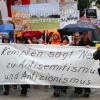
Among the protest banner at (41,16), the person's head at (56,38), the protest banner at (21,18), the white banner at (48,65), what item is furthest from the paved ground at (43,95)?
the protest banner at (21,18)

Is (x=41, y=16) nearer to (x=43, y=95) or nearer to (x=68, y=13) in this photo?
(x=68, y=13)

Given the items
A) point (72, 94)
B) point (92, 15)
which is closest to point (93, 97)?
point (72, 94)

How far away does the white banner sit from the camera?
37.1 feet

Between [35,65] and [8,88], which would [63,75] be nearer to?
[35,65]

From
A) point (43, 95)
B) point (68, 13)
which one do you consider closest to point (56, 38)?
point (43, 95)

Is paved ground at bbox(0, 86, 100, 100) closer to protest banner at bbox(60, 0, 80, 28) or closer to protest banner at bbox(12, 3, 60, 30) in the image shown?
protest banner at bbox(12, 3, 60, 30)

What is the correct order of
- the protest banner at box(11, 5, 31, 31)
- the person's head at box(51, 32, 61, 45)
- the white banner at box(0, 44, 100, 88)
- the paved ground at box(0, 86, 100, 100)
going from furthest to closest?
the protest banner at box(11, 5, 31, 31) → the person's head at box(51, 32, 61, 45) → the white banner at box(0, 44, 100, 88) → the paved ground at box(0, 86, 100, 100)

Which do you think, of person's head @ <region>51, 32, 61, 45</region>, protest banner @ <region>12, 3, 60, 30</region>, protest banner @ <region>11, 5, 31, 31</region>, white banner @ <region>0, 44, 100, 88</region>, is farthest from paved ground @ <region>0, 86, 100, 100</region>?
protest banner @ <region>11, 5, 31, 31</region>

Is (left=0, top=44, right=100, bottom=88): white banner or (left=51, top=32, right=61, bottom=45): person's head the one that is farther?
(left=51, top=32, right=61, bottom=45): person's head

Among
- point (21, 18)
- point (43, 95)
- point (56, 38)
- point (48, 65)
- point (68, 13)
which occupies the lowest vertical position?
point (43, 95)

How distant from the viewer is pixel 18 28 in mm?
15320

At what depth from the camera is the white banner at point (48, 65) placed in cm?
1131

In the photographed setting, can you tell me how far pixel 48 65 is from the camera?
37.5 ft

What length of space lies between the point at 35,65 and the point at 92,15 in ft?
71.0
